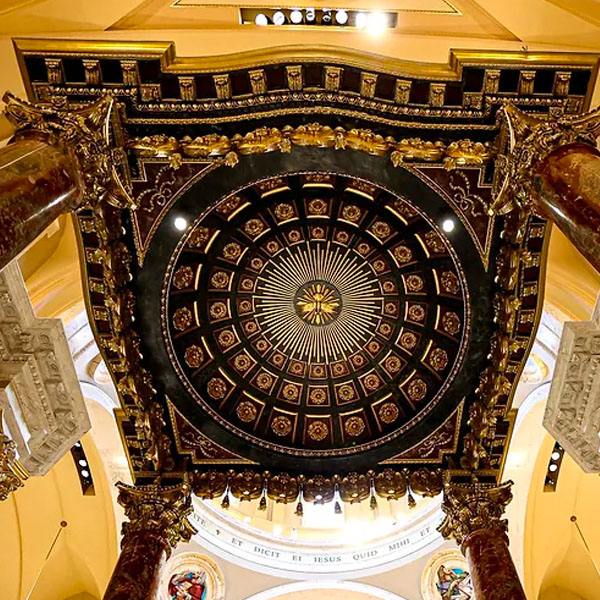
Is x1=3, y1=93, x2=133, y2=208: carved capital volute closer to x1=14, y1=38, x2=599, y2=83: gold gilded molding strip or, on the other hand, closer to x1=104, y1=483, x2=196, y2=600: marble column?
x1=14, y1=38, x2=599, y2=83: gold gilded molding strip

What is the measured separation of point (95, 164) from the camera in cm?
500

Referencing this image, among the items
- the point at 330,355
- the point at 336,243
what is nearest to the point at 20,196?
the point at 336,243

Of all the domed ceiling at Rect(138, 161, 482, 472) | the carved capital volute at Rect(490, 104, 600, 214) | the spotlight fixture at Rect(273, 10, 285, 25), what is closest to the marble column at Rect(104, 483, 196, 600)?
the domed ceiling at Rect(138, 161, 482, 472)

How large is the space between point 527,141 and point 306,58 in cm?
232

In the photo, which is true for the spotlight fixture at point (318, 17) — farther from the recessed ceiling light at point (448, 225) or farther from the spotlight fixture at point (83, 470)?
the spotlight fixture at point (83, 470)

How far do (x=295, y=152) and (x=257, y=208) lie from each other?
1117mm

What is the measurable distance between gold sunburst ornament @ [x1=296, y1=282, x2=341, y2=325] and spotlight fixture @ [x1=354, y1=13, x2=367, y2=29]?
336cm

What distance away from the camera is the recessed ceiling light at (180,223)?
6.49 meters

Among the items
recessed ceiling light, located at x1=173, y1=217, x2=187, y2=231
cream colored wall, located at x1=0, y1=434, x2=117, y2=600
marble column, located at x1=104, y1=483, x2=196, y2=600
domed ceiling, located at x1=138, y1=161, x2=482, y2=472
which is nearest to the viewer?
marble column, located at x1=104, y1=483, x2=196, y2=600

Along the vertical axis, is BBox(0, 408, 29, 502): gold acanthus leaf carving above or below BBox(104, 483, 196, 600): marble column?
above

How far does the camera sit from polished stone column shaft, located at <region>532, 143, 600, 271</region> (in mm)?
3977

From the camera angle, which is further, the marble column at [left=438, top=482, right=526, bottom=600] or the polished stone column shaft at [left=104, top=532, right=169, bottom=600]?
the marble column at [left=438, top=482, right=526, bottom=600]

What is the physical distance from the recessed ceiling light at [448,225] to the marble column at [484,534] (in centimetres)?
354

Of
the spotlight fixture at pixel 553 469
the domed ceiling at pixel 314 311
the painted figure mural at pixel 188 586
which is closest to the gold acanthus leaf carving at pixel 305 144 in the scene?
the domed ceiling at pixel 314 311
